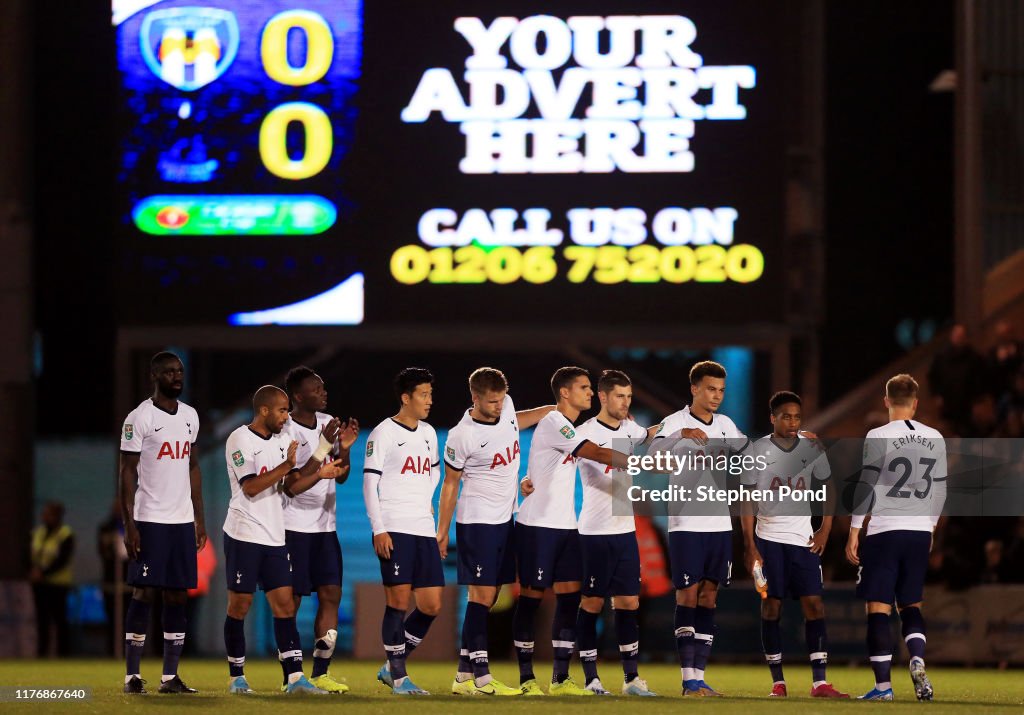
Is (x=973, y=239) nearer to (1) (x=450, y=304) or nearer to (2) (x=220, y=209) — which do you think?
(1) (x=450, y=304)

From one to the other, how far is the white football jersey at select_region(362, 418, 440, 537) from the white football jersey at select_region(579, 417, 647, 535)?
958mm

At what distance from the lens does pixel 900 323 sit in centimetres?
2620

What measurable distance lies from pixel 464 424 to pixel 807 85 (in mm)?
7461

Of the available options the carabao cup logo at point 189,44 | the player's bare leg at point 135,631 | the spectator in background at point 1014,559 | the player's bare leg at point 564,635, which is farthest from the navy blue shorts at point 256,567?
the spectator in background at point 1014,559

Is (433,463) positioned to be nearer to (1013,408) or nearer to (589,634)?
(589,634)

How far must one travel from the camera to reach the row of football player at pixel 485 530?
10750 millimetres

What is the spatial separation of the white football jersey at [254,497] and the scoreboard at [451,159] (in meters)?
5.61

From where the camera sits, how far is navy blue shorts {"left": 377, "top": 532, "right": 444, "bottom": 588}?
35.4 ft

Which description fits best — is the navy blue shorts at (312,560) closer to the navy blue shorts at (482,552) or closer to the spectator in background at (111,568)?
the navy blue shorts at (482,552)

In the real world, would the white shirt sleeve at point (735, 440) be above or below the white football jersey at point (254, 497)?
above

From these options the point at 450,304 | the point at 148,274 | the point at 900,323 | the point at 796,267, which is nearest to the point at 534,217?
the point at 450,304

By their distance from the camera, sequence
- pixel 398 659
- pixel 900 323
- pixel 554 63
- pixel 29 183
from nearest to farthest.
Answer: pixel 398 659, pixel 554 63, pixel 29 183, pixel 900 323

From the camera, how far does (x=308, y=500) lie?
435 inches

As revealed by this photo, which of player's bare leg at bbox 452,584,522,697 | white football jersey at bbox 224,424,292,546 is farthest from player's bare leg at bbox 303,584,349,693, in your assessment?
player's bare leg at bbox 452,584,522,697
